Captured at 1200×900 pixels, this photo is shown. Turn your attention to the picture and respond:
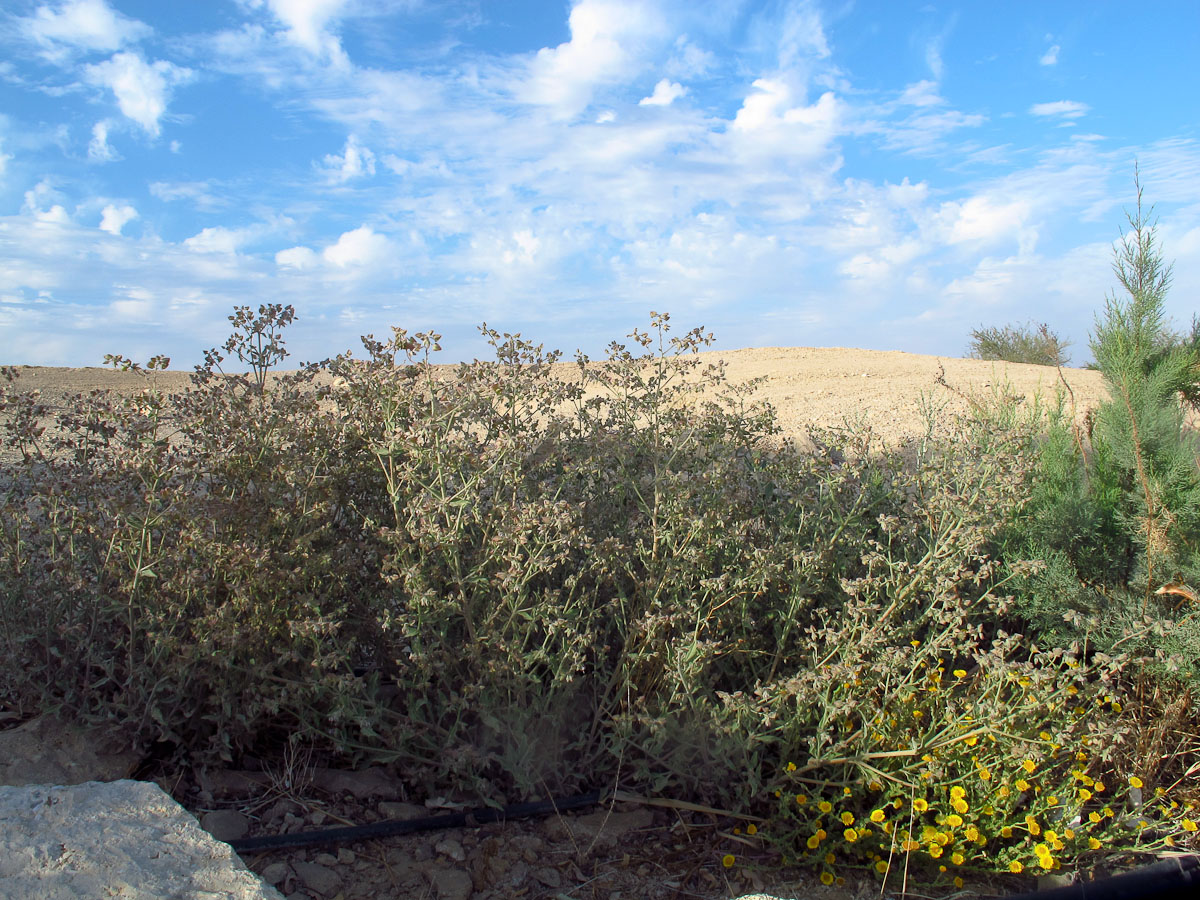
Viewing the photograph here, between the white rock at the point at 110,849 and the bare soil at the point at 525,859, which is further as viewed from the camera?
the bare soil at the point at 525,859

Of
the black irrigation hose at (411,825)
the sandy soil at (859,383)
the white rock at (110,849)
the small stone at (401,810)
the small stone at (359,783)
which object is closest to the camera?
the white rock at (110,849)

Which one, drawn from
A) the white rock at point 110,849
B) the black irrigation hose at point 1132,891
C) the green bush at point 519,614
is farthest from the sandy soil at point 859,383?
the black irrigation hose at point 1132,891

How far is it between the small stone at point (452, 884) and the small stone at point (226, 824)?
0.68m

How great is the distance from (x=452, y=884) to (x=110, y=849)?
3.17 feet

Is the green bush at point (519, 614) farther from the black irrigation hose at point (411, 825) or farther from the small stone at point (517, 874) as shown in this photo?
the small stone at point (517, 874)

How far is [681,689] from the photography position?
9.85 feet

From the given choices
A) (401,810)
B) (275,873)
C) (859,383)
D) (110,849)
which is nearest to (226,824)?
(275,873)

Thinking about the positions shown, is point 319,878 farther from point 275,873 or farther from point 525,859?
point 525,859

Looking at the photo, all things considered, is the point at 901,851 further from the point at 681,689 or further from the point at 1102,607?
the point at 1102,607

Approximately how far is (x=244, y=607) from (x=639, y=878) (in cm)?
151

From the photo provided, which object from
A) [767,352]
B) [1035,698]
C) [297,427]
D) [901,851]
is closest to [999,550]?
[1035,698]

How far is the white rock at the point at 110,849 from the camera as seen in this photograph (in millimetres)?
2010

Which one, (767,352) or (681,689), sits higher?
(767,352)

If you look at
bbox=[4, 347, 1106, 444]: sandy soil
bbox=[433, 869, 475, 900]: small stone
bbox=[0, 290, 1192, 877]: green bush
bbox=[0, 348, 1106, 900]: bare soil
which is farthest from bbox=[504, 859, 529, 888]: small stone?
bbox=[4, 347, 1106, 444]: sandy soil
